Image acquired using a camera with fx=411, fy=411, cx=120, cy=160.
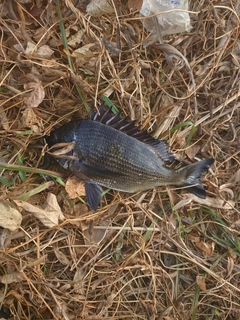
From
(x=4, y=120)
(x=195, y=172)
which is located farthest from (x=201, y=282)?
(x=4, y=120)

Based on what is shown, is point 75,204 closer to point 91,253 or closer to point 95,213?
point 95,213

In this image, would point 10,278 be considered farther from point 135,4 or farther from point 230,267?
point 135,4

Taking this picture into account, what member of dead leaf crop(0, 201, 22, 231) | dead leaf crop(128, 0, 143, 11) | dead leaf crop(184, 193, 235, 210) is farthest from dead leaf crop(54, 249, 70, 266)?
dead leaf crop(128, 0, 143, 11)

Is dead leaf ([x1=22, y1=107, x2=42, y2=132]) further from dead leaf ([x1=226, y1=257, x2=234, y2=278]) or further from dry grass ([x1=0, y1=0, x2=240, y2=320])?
dead leaf ([x1=226, y1=257, x2=234, y2=278])

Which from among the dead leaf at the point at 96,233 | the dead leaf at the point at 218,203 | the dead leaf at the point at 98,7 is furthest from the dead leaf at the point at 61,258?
the dead leaf at the point at 98,7

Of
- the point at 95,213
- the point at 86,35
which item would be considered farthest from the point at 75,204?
the point at 86,35
